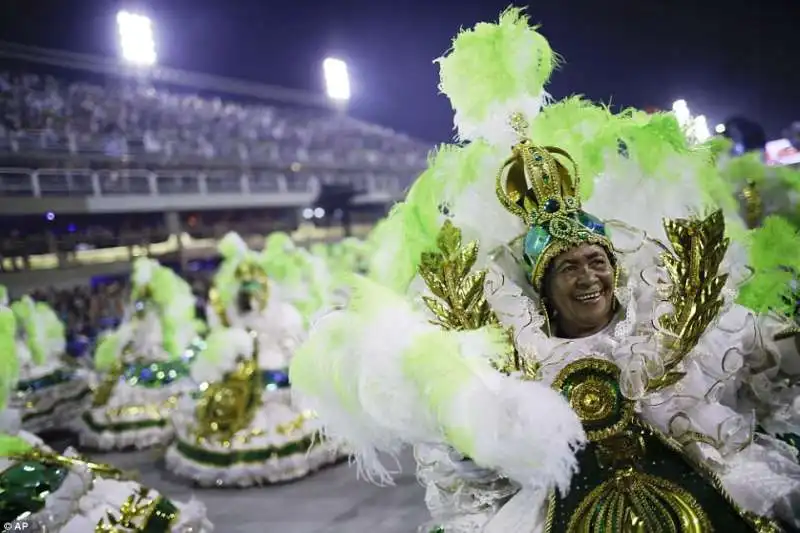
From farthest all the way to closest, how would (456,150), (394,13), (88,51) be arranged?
(88,51)
(394,13)
(456,150)

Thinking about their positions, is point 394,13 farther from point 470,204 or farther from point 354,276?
point 354,276

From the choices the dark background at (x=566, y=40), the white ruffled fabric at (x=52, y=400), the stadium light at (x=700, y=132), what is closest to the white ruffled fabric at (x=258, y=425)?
the white ruffled fabric at (x=52, y=400)

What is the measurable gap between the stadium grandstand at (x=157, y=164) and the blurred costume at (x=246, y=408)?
3.61 feet

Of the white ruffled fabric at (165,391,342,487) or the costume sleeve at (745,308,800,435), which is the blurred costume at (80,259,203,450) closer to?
the white ruffled fabric at (165,391,342,487)

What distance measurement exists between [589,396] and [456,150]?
0.92m

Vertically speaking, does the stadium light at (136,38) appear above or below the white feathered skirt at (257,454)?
above

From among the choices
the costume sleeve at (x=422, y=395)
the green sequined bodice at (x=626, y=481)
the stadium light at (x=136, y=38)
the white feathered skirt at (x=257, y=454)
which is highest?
the stadium light at (x=136, y=38)

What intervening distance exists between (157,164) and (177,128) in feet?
4.69

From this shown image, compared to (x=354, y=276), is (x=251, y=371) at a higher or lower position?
lower

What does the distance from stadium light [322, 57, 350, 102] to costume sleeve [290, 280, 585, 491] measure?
3148 millimetres

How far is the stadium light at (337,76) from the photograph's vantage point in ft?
15.4

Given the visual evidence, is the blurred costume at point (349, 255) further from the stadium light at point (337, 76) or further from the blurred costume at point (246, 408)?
the stadium light at point (337, 76)

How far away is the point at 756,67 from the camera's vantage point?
14.0ft

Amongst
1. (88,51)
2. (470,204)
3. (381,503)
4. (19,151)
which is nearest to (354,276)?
(470,204)
